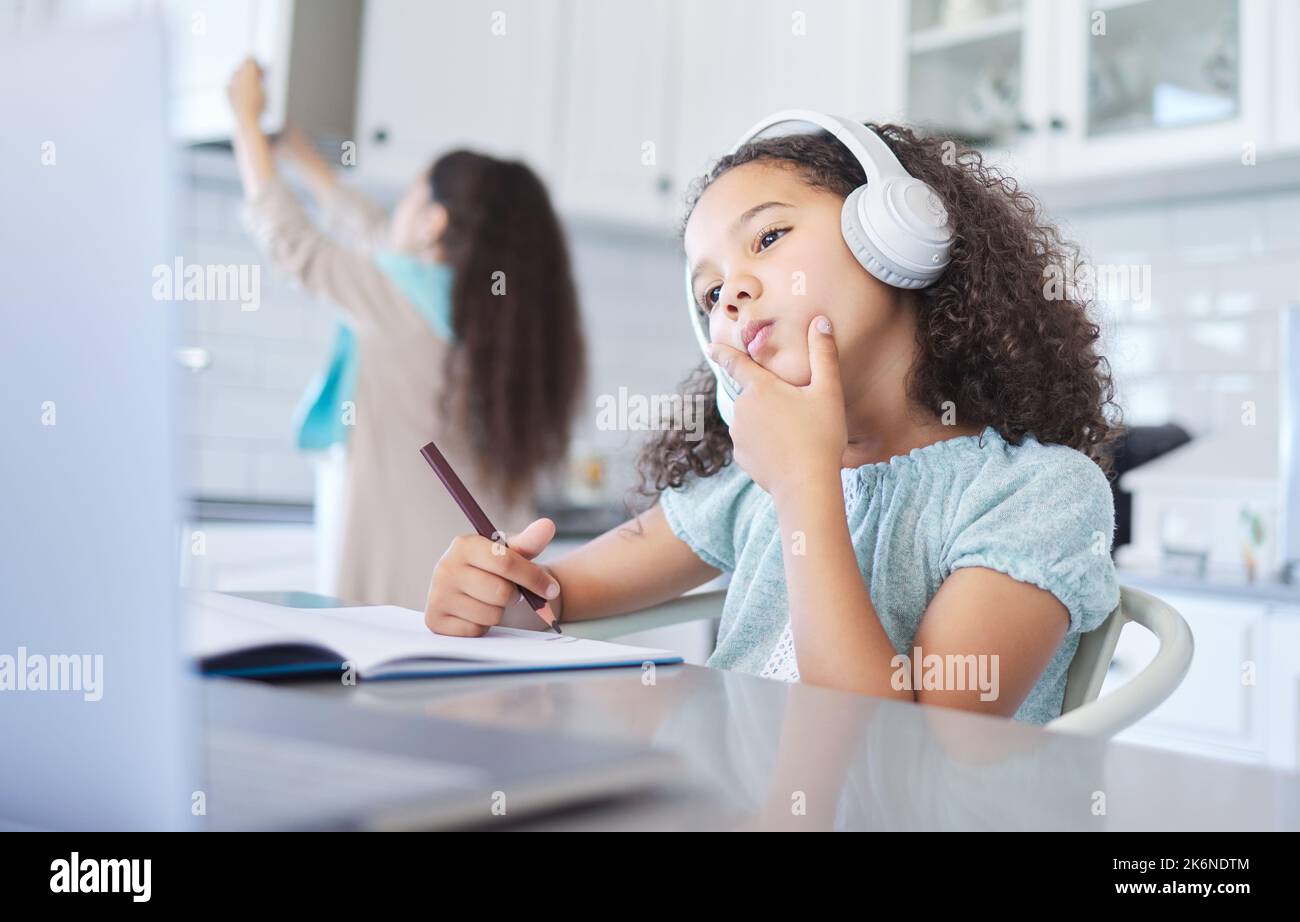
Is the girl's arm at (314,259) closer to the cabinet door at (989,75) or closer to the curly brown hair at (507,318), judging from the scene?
the curly brown hair at (507,318)

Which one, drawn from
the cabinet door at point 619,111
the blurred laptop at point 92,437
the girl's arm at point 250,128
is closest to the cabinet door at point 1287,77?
the cabinet door at point 619,111

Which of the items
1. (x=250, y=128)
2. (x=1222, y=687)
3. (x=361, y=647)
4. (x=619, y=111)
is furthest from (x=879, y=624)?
(x=619, y=111)

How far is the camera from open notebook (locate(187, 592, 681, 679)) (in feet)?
2.05

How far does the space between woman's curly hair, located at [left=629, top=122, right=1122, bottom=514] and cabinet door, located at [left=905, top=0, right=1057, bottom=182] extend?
1.50 m

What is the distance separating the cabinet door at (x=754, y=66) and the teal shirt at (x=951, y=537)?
2.13 m

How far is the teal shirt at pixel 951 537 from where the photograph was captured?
90cm

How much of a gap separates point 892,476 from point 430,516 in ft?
4.49

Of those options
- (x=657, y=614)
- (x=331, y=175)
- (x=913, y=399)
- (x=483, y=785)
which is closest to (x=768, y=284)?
(x=913, y=399)

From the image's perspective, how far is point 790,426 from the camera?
92 centimetres

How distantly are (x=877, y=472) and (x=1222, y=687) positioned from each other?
1.29 meters

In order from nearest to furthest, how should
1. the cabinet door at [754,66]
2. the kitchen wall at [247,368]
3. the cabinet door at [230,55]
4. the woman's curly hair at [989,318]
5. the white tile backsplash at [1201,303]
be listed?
the woman's curly hair at [989,318]
the cabinet door at [230,55]
the white tile backsplash at [1201,303]
the kitchen wall at [247,368]
the cabinet door at [754,66]

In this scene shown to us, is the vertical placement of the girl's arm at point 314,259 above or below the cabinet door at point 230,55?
below

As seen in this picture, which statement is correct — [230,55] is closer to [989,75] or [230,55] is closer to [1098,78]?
[989,75]
